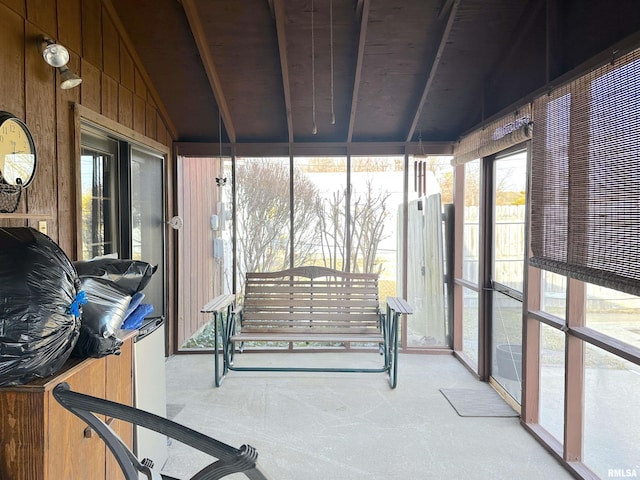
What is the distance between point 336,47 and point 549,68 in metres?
1.62

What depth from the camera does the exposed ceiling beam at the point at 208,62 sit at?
3133 millimetres

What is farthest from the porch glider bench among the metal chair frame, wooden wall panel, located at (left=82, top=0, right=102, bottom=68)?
the metal chair frame

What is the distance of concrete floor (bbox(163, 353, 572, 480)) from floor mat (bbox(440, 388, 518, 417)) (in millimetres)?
62

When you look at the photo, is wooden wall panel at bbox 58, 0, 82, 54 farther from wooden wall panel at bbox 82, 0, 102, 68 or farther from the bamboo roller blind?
the bamboo roller blind

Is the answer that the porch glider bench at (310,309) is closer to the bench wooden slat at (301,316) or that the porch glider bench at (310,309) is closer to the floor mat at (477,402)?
the bench wooden slat at (301,316)

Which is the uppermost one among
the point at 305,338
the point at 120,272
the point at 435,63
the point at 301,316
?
the point at 435,63

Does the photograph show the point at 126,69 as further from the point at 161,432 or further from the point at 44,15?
the point at 161,432

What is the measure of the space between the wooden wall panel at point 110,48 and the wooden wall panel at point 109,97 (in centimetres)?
5

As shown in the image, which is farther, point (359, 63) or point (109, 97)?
point (359, 63)

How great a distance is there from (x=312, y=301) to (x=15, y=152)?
2600mm

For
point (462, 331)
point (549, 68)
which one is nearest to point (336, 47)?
point (549, 68)

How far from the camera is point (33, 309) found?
1313mm

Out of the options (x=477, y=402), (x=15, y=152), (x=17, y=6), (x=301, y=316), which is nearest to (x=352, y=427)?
(x=477, y=402)

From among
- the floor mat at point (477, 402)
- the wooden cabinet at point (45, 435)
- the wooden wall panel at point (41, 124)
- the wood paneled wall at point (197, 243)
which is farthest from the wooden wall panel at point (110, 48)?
the floor mat at point (477, 402)
